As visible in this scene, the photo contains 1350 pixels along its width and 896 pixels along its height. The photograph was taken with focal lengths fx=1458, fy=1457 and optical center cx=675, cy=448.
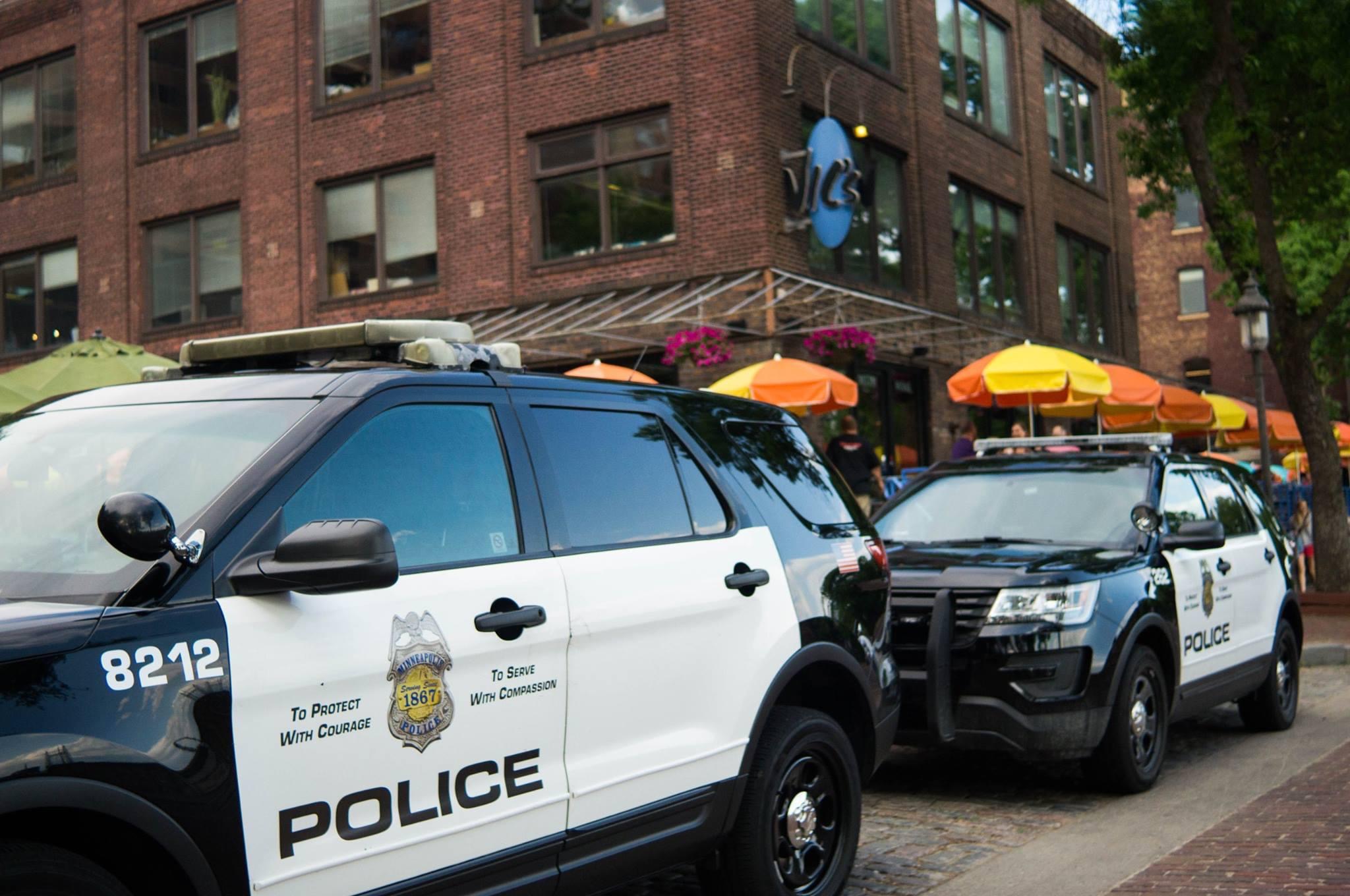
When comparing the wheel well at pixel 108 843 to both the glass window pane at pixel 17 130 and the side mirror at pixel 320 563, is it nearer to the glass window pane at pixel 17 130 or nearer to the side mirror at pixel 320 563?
the side mirror at pixel 320 563

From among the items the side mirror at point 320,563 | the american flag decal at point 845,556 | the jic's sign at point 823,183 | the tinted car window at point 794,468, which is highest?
the jic's sign at point 823,183

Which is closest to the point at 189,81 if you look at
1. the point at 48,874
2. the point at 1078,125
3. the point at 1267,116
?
the point at 1267,116

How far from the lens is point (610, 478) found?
A: 4.64 m

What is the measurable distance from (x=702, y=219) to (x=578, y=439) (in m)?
15.3

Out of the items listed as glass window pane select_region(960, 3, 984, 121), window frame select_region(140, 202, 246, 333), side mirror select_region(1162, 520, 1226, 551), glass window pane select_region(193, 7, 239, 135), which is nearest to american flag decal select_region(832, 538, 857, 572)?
side mirror select_region(1162, 520, 1226, 551)

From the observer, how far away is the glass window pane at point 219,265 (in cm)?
2478

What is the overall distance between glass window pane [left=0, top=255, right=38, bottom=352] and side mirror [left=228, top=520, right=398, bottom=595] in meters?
26.3

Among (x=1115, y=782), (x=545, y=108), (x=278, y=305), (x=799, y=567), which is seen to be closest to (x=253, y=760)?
(x=799, y=567)

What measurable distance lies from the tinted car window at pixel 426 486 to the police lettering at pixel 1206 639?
5256 mm

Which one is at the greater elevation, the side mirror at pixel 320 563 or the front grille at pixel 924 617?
the side mirror at pixel 320 563

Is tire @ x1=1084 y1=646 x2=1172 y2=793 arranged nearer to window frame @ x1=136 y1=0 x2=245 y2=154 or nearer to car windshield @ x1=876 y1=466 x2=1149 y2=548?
car windshield @ x1=876 y1=466 x2=1149 y2=548

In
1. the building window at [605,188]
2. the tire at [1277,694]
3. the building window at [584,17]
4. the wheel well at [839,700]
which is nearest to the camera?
the wheel well at [839,700]

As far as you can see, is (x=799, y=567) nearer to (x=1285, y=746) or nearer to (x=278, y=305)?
(x=1285, y=746)

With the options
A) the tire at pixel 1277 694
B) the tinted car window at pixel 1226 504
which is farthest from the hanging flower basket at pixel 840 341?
the tire at pixel 1277 694
